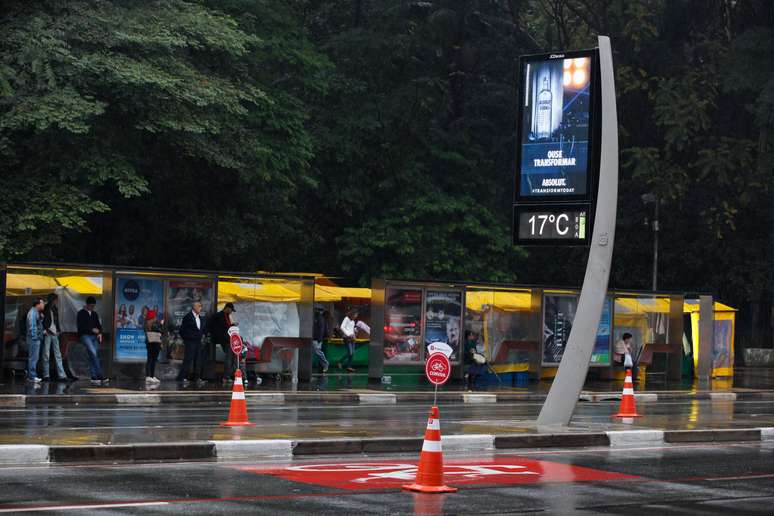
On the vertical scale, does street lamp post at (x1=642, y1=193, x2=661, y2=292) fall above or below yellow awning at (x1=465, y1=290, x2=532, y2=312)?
above

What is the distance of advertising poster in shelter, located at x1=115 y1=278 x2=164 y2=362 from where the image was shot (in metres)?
28.5

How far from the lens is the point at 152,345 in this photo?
27.6 meters

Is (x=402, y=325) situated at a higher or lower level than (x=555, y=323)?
lower

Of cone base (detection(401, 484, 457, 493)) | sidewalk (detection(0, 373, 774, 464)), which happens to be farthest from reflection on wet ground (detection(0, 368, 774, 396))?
cone base (detection(401, 484, 457, 493))

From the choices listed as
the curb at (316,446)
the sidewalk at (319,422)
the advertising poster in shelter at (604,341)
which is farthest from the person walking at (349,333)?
the curb at (316,446)

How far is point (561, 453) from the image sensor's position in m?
17.2

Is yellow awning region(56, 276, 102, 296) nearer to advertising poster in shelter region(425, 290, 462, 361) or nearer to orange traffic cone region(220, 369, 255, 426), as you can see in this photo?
advertising poster in shelter region(425, 290, 462, 361)

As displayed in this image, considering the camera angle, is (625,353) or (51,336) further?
(625,353)

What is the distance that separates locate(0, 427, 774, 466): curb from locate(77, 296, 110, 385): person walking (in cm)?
1178

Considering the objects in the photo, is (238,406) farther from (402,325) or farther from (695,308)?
(695,308)

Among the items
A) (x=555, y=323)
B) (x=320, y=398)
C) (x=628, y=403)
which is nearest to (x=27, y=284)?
(x=320, y=398)

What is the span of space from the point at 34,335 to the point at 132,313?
2627mm

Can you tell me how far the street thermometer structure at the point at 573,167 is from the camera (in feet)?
61.7

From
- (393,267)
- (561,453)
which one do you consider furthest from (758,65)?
(561,453)
